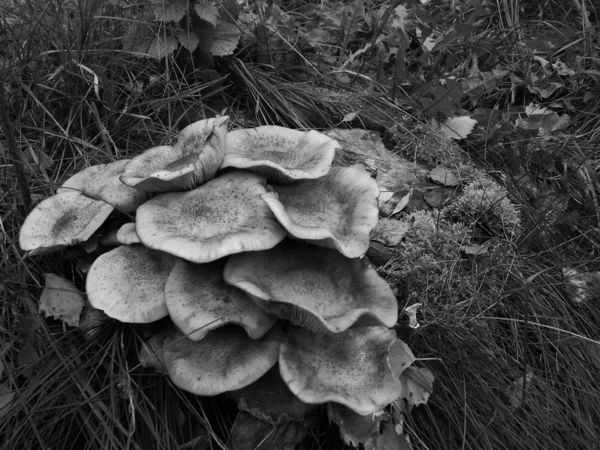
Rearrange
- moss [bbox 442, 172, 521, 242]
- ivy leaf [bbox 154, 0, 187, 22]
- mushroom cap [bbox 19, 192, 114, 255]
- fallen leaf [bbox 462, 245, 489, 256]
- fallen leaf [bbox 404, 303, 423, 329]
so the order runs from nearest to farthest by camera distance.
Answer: mushroom cap [bbox 19, 192, 114, 255]
fallen leaf [bbox 404, 303, 423, 329]
fallen leaf [bbox 462, 245, 489, 256]
moss [bbox 442, 172, 521, 242]
ivy leaf [bbox 154, 0, 187, 22]

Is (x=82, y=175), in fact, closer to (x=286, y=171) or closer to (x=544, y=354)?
(x=286, y=171)

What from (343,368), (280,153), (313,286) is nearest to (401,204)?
(280,153)

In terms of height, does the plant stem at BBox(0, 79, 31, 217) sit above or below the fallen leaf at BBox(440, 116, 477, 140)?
above

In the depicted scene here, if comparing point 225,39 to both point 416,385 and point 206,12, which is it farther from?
point 416,385

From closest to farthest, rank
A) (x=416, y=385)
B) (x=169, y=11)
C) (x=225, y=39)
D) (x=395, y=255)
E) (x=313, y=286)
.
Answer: (x=313, y=286)
(x=416, y=385)
(x=395, y=255)
(x=169, y=11)
(x=225, y=39)

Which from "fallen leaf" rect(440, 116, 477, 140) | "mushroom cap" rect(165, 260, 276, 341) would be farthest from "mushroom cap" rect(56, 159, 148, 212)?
"fallen leaf" rect(440, 116, 477, 140)

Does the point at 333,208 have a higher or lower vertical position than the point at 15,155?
lower

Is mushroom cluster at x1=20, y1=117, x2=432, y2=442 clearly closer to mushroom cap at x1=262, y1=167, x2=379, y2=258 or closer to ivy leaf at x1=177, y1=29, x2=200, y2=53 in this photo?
mushroom cap at x1=262, y1=167, x2=379, y2=258
